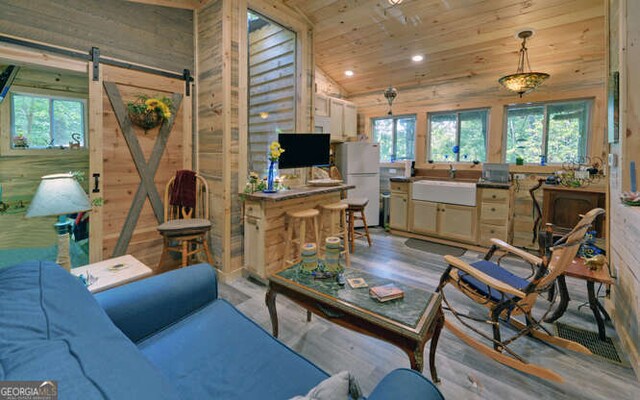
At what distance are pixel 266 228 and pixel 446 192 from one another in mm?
2912

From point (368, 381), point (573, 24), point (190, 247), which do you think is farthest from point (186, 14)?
point (573, 24)

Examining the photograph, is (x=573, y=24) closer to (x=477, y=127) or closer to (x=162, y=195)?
(x=477, y=127)

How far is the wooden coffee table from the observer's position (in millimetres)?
1416

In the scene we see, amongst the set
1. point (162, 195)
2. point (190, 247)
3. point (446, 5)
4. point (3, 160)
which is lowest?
point (190, 247)

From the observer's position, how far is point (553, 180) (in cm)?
398

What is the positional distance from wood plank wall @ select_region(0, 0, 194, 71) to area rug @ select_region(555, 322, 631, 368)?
439 centimetres

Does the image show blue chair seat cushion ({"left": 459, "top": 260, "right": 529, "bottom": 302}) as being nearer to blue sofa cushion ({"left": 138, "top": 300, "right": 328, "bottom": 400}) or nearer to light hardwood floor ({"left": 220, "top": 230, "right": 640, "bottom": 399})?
light hardwood floor ({"left": 220, "top": 230, "right": 640, "bottom": 399})

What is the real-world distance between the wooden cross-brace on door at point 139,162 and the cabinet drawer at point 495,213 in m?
4.23

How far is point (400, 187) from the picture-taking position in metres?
5.07

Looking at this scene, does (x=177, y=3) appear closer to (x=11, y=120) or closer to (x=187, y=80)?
(x=187, y=80)

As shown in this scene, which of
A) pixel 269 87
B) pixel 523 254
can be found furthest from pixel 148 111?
pixel 523 254

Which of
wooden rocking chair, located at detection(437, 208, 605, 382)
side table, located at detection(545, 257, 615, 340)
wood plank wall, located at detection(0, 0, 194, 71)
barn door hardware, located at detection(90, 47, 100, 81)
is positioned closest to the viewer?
wooden rocking chair, located at detection(437, 208, 605, 382)

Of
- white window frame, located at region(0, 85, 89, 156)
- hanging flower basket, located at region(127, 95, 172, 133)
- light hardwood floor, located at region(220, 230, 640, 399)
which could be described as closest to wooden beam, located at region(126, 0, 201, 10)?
hanging flower basket, located at region(127, 95, 172, 133)

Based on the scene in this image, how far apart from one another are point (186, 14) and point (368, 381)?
3962 millimetres
